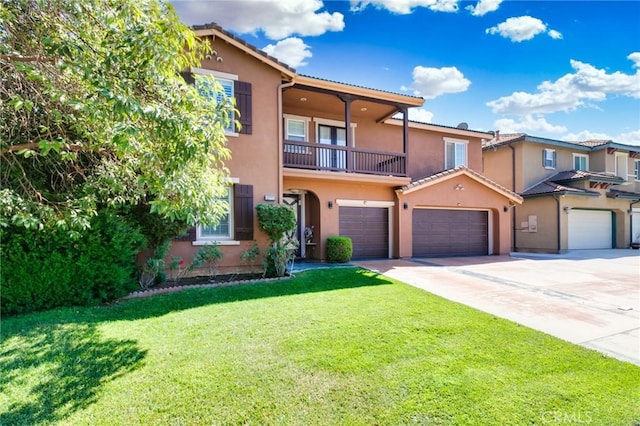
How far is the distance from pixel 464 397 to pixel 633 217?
28.3 m

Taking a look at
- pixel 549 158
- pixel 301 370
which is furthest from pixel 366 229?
pixel 549 158

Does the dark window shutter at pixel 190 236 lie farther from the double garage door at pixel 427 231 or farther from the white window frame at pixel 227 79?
the double garage door at pixel 427 231

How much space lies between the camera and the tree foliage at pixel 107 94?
364cm

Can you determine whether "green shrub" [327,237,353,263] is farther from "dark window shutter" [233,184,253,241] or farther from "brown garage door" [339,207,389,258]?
"dark window shutter" [233,184,253,241]

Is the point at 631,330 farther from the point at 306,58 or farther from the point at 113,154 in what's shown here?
the point at 306,58

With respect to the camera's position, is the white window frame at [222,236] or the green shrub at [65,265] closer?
the green shrub at [65,265]

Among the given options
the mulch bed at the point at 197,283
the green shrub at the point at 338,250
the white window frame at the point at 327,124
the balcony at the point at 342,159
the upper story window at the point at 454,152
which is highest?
the white window frame at the point at 327,124

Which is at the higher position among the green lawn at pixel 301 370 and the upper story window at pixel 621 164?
the upper story window at pixel 621 164

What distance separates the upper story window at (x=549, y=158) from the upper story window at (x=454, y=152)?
23.5 ft

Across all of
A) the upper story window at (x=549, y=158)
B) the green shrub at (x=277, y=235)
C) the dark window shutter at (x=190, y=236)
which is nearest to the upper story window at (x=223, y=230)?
the dark window shutter at (x=190, y=236)

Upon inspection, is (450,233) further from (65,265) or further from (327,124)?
(65,265)

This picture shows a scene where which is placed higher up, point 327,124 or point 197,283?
point 327,124

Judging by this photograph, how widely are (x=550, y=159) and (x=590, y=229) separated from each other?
17.4 ft

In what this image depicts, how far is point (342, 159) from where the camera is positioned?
45.0 ft
